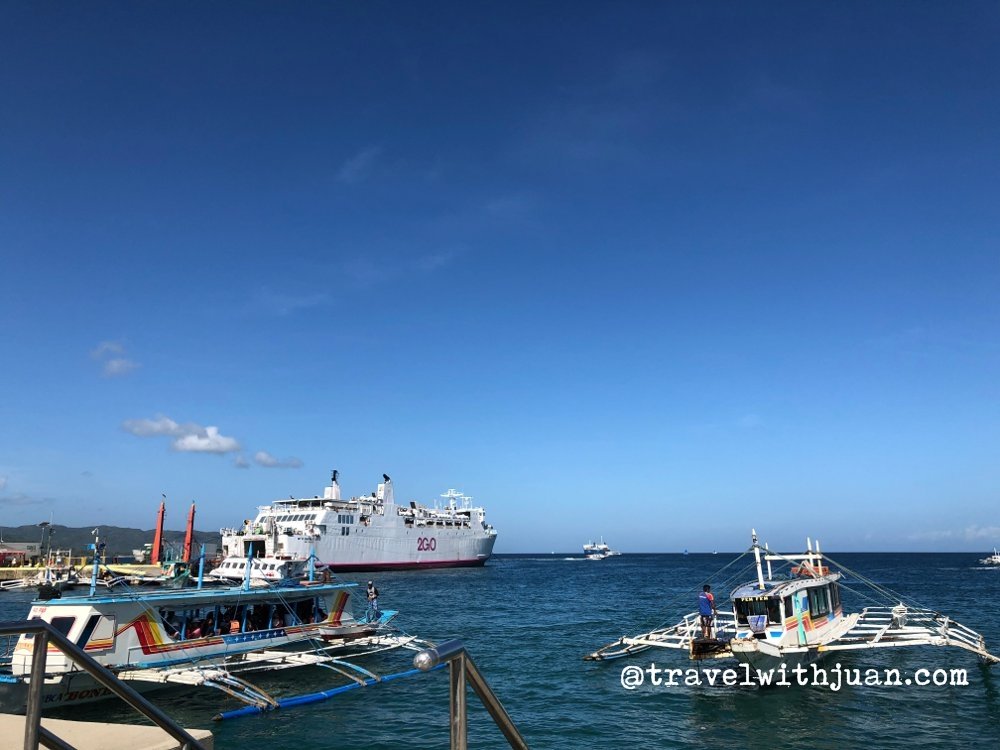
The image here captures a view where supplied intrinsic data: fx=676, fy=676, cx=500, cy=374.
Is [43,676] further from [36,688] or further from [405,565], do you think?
[405,565]

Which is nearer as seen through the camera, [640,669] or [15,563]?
[640,669]

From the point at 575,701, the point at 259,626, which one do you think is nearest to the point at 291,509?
the point at 259,626

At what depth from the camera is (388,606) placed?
4959 centimetres

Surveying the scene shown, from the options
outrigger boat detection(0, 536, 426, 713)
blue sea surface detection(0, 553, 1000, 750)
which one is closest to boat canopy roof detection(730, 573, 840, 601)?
blue sea surface detection(0, 553, 1000, 750)

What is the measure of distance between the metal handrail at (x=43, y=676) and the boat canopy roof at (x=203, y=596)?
18.1 meters

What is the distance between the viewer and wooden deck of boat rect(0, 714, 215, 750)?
4883mm

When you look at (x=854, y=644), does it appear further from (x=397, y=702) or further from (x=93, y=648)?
(x=93, y=648)

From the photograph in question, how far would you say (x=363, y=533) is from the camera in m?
81.5

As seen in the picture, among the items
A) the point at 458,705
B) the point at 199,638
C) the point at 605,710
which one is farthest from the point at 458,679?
the point at 199,638

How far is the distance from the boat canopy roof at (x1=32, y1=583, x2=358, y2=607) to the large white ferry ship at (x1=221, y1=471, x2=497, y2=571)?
44.1m

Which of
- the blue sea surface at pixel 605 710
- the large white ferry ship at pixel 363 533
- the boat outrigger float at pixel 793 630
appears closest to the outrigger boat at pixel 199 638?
the blue sea surface at pixel 605 710

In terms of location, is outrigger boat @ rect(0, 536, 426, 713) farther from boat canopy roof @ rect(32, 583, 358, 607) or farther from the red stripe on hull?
the red stripe on hull

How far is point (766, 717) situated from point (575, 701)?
571cm

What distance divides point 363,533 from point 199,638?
60570 mm
